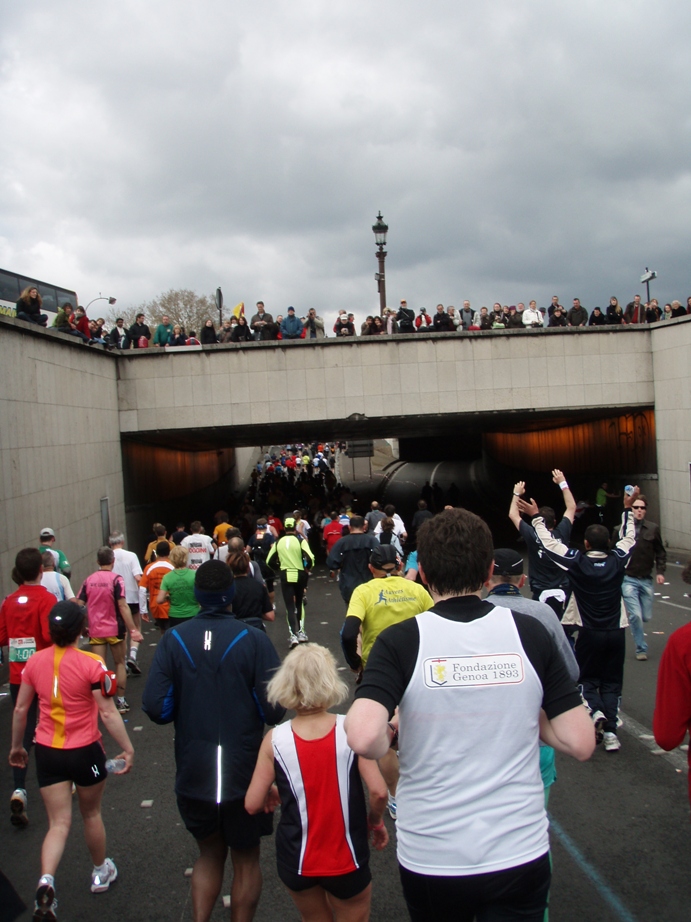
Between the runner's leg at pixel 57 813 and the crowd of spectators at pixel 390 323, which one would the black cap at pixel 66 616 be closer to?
the runner's leg at pixel 57 813

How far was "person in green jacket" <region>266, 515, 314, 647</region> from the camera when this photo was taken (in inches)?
426

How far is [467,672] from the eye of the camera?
7.72ft

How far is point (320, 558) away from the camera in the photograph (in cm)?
2388

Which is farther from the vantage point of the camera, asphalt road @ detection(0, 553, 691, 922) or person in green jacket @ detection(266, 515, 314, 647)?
person in green jacket @ detection(266, 515, 314, 647)

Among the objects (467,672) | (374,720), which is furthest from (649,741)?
(374,720)

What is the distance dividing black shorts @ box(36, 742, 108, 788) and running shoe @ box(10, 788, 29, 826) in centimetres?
139

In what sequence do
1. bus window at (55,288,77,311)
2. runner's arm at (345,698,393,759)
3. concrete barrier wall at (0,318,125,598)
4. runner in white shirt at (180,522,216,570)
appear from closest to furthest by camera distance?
runner's arm at (345,698,393,759) → runner in white shirt at (180,522,216,570) → concrete barrier wall at (0,318,125,598) → bus window at (55,288,77,311)

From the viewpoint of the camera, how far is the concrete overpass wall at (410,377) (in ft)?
68.6

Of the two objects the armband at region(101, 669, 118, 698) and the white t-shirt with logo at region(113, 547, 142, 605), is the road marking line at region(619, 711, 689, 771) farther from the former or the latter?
the white t-shirt with logo at region(113, 547, 142, 605)

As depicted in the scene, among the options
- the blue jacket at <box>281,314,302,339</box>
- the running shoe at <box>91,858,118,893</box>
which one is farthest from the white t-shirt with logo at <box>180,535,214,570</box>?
the blue jacket at <box>281,314,302,339</box>

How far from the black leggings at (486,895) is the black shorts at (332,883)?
0.88 metres

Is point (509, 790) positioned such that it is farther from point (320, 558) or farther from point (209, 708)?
point (320, 558)

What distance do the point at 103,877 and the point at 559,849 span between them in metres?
2.84

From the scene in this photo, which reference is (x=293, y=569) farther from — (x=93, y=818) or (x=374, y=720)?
(x=374, y=720)
